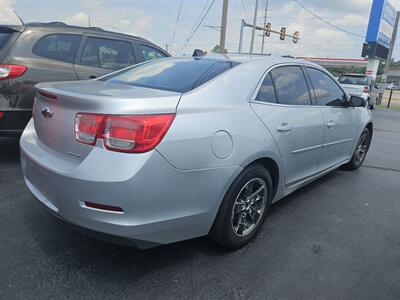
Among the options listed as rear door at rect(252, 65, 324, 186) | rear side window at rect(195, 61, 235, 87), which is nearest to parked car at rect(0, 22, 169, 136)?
rear side window at rect(195, 61, 235, 87)

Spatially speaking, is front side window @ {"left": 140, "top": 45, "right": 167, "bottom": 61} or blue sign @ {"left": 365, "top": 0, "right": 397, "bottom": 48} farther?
blue sign @ {"left": 365, "top": 0, "right": 397, "bottom": 48}

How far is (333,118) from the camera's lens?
4.05m

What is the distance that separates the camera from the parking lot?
2365 millimetres

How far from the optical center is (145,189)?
83.4 inches

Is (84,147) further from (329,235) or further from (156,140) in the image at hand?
(329,235)

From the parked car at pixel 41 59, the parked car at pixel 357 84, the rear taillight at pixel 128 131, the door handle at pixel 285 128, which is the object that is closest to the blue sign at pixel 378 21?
the parked car at pixel 357 84

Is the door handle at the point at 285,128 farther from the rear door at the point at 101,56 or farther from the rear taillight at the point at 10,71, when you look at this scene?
the rear taillight at the point at 10,71

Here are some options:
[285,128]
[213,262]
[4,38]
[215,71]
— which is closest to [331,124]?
[285,128]

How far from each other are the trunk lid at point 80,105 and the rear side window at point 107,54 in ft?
8.19

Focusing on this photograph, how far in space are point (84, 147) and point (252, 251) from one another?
1.56m

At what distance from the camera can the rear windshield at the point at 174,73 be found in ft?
8.90

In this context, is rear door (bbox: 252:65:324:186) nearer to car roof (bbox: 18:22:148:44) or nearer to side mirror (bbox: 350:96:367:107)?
side mirror (bbox: 350:96:367:107)

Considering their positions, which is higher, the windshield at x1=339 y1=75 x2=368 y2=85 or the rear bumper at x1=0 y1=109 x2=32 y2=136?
the windshield at x1=339 y1=75 x2=368 y2=85

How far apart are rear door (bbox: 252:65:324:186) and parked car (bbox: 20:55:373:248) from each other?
0.01 meters
